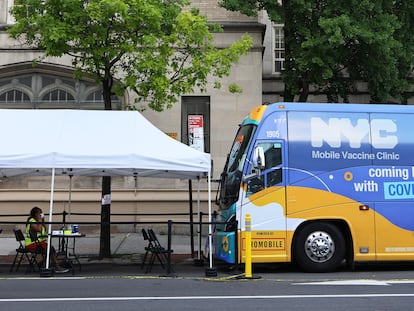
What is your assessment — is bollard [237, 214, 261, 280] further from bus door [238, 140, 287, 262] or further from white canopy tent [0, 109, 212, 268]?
white canopy tent [0, 109, 212, 268]

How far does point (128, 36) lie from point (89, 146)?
10.7ft

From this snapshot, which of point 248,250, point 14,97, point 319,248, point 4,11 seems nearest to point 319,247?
point 319,248

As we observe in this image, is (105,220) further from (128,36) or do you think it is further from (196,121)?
(196,121)

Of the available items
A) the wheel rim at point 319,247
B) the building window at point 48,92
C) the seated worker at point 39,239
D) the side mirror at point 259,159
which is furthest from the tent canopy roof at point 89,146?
the building window at point 48,92

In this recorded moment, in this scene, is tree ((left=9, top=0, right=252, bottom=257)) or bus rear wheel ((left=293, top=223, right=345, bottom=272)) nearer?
bus rear wheel ((left=293, top=223, right=345, bottom=272))

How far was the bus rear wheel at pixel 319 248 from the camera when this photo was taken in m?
10.3

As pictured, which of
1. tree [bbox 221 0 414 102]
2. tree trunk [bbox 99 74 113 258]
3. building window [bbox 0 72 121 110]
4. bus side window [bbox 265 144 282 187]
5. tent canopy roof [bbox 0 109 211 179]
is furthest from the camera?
building window [bbox 0 72 121 110]

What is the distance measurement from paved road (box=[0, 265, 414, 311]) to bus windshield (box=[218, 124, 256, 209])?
5.05 feet

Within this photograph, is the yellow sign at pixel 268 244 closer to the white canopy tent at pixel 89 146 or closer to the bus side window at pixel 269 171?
the bus side window at pixel 269 171

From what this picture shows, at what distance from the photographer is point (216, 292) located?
815 cm

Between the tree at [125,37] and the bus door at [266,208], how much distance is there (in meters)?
3.21

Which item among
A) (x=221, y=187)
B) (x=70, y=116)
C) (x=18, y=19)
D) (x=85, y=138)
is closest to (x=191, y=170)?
(x=221, y=187)

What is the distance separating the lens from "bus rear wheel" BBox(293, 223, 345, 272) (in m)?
10.3

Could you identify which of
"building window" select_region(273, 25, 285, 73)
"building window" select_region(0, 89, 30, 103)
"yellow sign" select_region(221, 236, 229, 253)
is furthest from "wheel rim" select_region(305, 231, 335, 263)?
"building window" select_region(0, 89, 30, 103)
